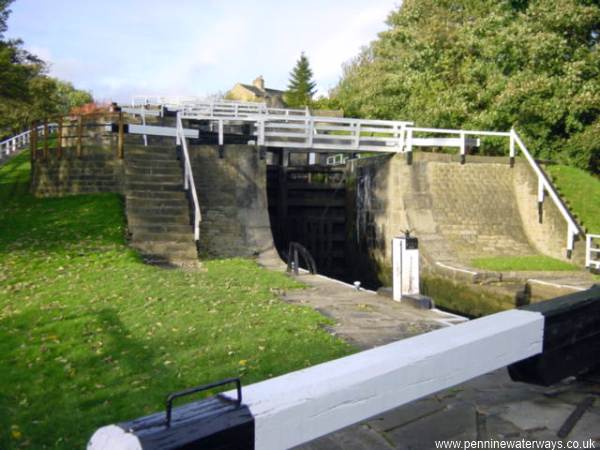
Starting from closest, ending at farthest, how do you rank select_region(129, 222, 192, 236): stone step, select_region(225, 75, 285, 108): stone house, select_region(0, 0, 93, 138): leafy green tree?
select_region(129, 222, 192, 236): stone step
select_region(0, 0, 93, 138): leafy green tree
select_region(225, 75, 285, 108): stone house

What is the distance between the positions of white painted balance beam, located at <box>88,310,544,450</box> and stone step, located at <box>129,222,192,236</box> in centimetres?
1045

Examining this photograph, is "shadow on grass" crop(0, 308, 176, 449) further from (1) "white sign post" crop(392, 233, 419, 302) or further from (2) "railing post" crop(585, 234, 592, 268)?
(2) "railing post" crop(585, 234, 592, 268)

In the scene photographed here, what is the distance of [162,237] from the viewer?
12688 mm

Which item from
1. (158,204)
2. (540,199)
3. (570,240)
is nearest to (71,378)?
(158,204)

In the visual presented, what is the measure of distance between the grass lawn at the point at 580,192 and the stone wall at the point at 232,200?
8.28 m

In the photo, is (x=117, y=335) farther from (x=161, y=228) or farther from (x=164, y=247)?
(x=161, y=228)

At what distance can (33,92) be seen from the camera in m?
37.6

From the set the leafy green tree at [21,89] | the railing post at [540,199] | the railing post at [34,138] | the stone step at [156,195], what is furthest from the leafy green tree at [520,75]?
the leafy green tree at [21,89]

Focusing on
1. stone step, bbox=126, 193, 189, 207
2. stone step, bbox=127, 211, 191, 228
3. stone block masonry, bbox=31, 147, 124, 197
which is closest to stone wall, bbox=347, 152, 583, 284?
stone step, bbox=127, 211, 191, 228

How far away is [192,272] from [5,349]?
502 centimetres

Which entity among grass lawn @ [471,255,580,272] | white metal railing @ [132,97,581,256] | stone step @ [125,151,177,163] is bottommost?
grass lawn @ [471,255,580,272]

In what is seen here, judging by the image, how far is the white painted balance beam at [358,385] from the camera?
2059 millimetres

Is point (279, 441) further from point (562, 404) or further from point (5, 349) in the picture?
point (5, 349)

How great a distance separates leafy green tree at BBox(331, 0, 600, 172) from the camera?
17281 millimetres
